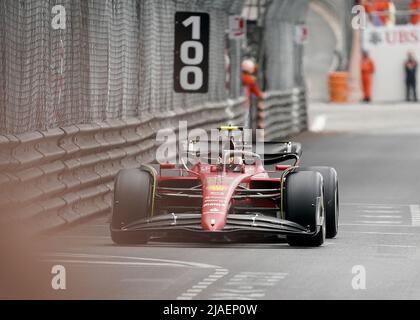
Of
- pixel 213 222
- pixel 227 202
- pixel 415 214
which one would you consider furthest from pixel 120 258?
pixel 415 214

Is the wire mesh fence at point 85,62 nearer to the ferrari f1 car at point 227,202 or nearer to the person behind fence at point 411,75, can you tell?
the ferrari f1 car at point 227,202

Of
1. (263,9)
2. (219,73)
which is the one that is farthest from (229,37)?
(263,9)

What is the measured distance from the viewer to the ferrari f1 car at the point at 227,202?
592 inches

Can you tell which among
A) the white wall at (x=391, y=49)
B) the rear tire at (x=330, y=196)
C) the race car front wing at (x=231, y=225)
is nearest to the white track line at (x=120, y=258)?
the race car front wing at (x=231, y=225)

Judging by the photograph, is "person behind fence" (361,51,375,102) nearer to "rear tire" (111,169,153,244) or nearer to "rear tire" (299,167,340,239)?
"rear tire" (299,167,340,239)

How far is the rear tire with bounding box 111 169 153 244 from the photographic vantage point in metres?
15.4

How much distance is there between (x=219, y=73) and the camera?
3133 centimetres

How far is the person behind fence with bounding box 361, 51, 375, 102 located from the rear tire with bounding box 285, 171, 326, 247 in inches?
1756

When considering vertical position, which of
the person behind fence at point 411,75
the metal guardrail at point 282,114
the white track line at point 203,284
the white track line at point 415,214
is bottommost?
the white track line at point 203,284

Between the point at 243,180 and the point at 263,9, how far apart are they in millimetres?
21805

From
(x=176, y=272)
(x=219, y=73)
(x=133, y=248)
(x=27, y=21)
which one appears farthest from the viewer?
(x=219, y=73)

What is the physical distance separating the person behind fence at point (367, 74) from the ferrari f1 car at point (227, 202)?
43666 mm

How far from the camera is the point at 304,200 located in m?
Answer: 15.1
